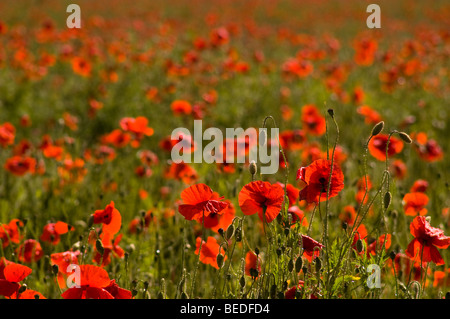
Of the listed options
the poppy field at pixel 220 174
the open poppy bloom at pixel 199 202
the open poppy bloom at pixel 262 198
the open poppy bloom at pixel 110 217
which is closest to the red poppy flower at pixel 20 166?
the poppy field at pixel 220 174

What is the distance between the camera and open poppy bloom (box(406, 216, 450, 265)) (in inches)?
62.7

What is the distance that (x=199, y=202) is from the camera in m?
1.59

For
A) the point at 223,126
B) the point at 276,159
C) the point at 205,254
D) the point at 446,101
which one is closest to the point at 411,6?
the point at 446,101

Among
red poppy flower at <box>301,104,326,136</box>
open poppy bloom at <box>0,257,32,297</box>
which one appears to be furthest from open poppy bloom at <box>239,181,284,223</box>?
red poppy flower at <box>301,104,326,136</box>

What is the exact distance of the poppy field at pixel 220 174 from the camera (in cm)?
162

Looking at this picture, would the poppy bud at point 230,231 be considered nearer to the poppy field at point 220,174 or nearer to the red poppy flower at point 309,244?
the poppy field at point 220,174

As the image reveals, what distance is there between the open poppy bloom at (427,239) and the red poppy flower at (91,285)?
3.12ft

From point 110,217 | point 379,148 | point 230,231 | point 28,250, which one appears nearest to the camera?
point 230,231

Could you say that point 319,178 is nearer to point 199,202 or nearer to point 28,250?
point 199,202

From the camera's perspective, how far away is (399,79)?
5789 mm

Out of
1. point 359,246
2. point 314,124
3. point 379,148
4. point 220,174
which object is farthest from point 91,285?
point 314,124

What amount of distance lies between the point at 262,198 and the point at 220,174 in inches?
62.0
